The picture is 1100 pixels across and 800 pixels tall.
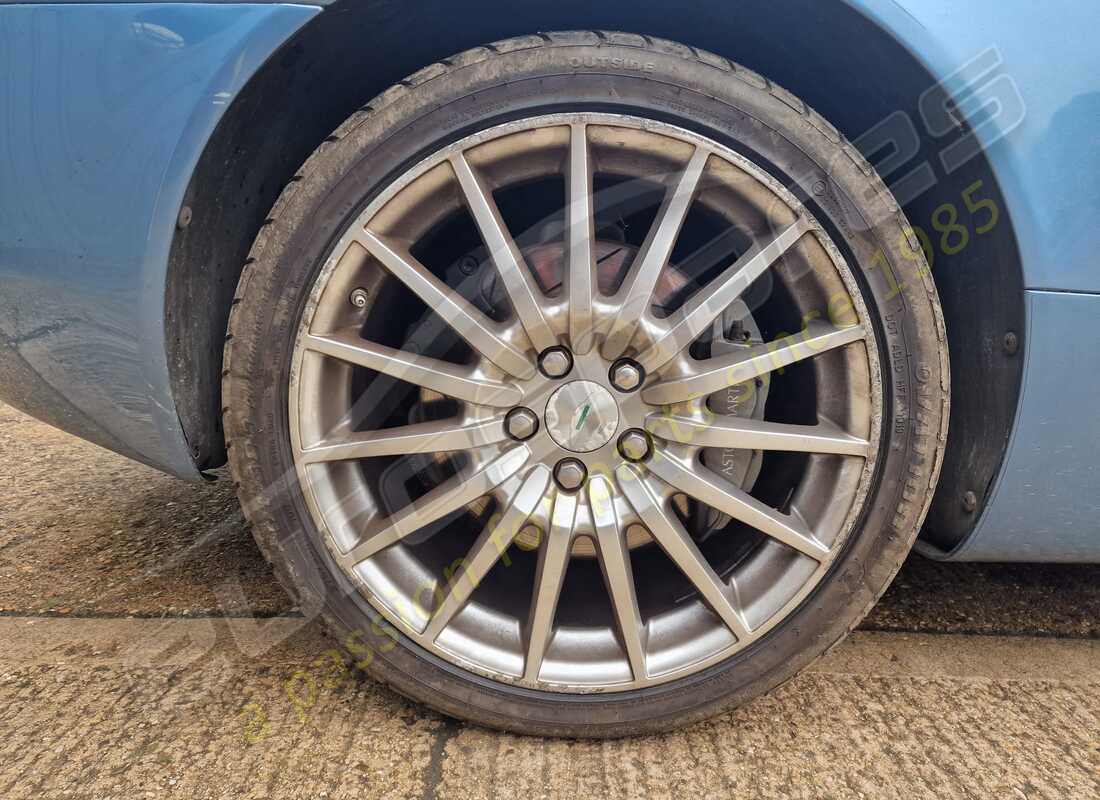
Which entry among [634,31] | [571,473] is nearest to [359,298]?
[571,473]

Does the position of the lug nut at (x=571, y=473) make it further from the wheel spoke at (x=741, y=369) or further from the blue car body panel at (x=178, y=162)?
the blue car body panel at (x=178, y=162)

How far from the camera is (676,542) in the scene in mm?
1313

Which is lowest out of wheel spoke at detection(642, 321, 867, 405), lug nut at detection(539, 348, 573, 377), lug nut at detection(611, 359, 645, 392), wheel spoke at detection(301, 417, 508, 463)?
wheel spoke at detection(301, 417, 508, 463)

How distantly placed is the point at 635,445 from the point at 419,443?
365mm

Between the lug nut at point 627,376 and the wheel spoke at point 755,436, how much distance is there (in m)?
0.07

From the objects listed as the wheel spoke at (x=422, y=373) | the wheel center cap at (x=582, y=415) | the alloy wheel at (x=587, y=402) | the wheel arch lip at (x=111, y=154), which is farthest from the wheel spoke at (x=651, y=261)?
the wheel arch lip at (x=111, y=154)

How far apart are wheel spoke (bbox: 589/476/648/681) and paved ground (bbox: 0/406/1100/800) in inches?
6.9

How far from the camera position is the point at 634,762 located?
131 cm

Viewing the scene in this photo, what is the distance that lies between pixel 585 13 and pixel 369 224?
53 cm

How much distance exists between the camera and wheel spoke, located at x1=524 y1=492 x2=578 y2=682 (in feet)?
4.30

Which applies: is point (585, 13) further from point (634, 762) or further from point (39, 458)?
point (39, 458)

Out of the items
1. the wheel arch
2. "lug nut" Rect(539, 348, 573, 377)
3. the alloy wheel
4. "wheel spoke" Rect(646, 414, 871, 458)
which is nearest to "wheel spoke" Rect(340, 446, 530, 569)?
the alloy wheel

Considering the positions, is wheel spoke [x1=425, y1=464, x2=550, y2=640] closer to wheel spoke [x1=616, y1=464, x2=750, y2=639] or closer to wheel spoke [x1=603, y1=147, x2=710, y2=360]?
wheel spoke [x1=616, y1=464, x2=750, y2=639]

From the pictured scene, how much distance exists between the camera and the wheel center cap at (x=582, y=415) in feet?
4.21
